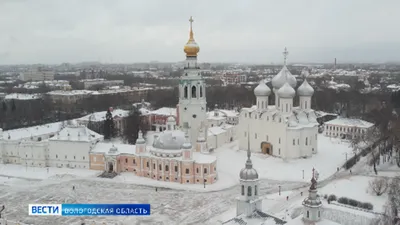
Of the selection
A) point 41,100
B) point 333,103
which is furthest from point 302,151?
point 41,100

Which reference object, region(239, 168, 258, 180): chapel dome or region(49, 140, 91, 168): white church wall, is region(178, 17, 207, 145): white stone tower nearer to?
region(49, 140, 91, 168): white church wall

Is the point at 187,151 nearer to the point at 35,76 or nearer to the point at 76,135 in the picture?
the point at 76,135

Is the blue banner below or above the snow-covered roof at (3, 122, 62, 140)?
below

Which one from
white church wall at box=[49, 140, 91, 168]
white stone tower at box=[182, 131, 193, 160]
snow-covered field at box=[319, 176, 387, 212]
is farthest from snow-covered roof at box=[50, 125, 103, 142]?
snow-covered field at box=[319, 176, 387, 212]

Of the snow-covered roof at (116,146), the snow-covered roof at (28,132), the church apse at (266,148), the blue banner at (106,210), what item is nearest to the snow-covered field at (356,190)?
the church apse at (266,148)

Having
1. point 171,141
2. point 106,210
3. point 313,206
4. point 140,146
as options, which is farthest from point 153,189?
point 313,206
